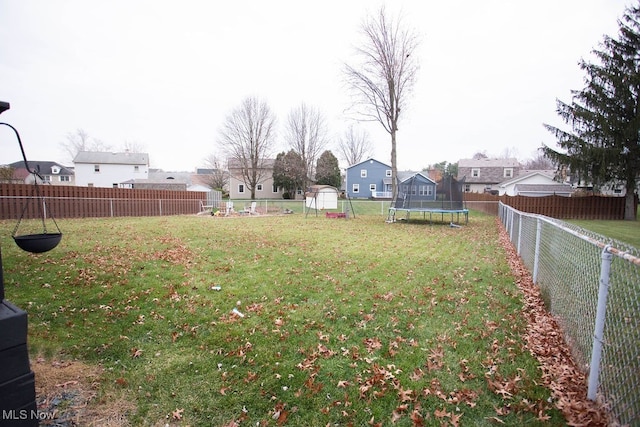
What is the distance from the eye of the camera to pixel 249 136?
138ft

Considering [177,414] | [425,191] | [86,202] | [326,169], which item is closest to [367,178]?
[326,169]

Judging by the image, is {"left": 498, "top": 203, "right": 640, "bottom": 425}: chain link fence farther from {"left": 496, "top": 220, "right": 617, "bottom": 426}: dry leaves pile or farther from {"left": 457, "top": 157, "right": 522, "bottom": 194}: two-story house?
{"left": 457, "top": 157, "right": 522, "bottom": 194}: two-story house

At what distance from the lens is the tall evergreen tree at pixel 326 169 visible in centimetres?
4650

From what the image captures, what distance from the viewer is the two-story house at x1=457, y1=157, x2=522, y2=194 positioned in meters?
47.3

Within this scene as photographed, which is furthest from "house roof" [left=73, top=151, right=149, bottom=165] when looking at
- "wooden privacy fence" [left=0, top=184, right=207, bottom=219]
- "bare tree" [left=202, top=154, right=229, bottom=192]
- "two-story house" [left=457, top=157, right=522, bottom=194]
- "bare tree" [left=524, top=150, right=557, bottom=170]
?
"bare tree" [left=524, top=150, right=557, bottom=170]

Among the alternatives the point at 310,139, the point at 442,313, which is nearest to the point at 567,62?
the point at 442,313

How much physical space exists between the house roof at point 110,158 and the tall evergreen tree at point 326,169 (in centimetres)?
2499

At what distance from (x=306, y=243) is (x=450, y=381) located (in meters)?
7.24

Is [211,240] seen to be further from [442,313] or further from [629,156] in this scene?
[629,156]

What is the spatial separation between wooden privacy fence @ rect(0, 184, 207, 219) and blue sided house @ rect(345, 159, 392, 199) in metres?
27.9

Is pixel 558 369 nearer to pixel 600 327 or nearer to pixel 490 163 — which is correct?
pixel 600 327

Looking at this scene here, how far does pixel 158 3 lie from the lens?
32.8ft

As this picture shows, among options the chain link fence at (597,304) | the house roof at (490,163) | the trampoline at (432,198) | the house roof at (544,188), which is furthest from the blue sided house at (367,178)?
the chain link fence at (597,304)

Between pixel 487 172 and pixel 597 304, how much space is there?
51.9m
